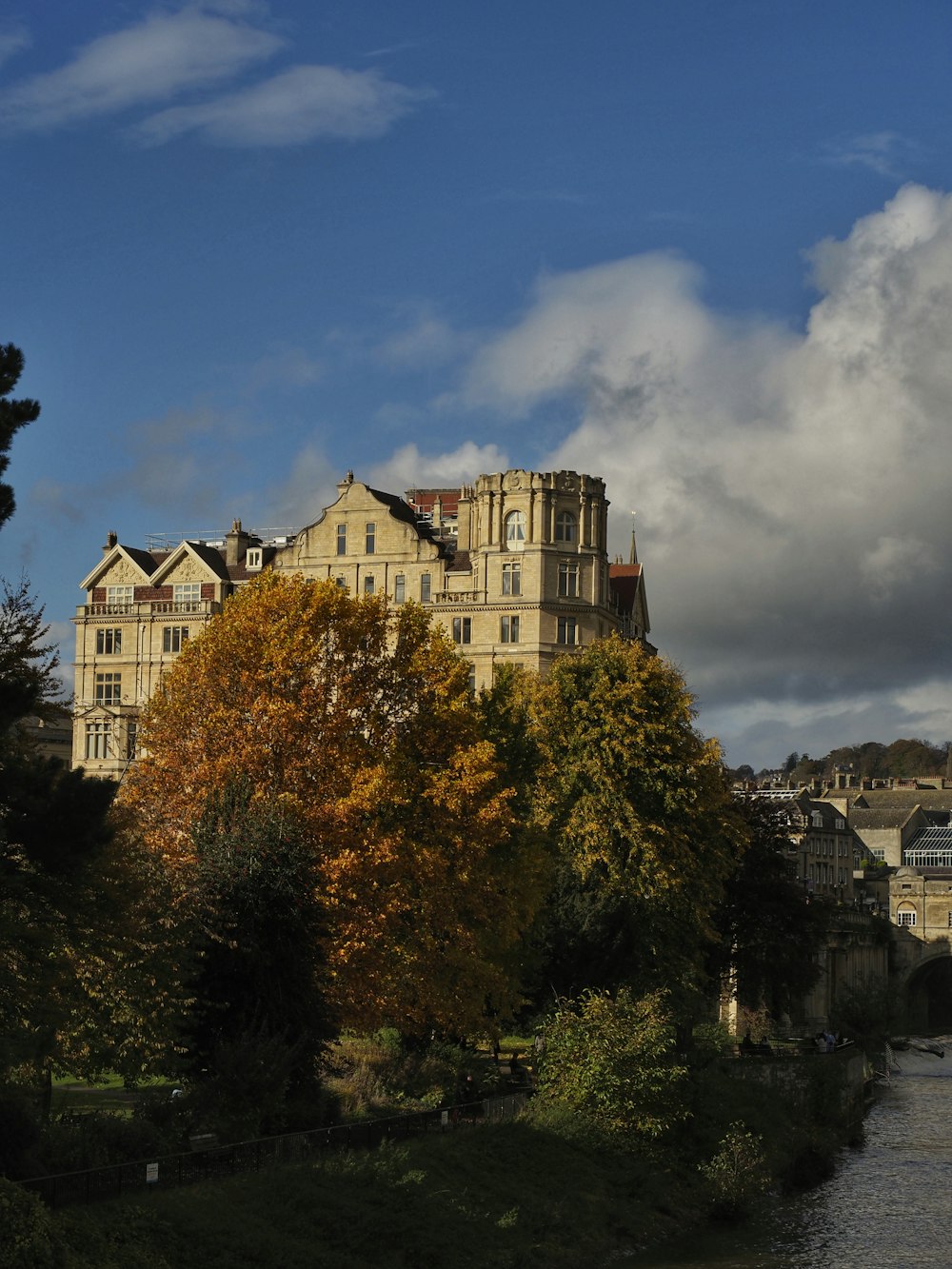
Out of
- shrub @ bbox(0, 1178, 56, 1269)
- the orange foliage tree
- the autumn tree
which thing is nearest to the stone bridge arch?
the autumn tree

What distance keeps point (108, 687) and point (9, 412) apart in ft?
250

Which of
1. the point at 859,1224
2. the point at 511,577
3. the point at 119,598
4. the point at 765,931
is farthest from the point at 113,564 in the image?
the point at 859,1224

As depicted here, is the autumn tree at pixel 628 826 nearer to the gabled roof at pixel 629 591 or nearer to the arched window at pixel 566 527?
the arched window at pixel 566 527

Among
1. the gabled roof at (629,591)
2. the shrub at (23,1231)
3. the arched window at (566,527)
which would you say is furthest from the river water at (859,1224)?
the gabled roof at (629,591)

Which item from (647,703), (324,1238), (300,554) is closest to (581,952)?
(647,703)

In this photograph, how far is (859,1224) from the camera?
48906mm

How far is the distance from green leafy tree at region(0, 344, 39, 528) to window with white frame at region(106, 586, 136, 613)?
7536cm

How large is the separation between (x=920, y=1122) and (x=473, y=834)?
28.5 metres

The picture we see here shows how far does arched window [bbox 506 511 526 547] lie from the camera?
3935 inches

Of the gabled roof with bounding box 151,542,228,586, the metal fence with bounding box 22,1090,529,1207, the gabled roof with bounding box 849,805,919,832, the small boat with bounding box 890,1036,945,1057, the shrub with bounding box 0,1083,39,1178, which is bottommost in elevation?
the small boat with bounding box 890,1036,945,1057

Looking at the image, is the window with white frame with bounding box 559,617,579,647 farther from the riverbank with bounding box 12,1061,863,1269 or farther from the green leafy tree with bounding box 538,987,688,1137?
the green leafy tree with bounding box 538,987,688,1137

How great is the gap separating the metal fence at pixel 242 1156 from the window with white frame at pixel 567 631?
51547 mm

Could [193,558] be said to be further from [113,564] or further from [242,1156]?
[242,1156]

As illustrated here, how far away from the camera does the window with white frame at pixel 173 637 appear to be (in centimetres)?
10694
